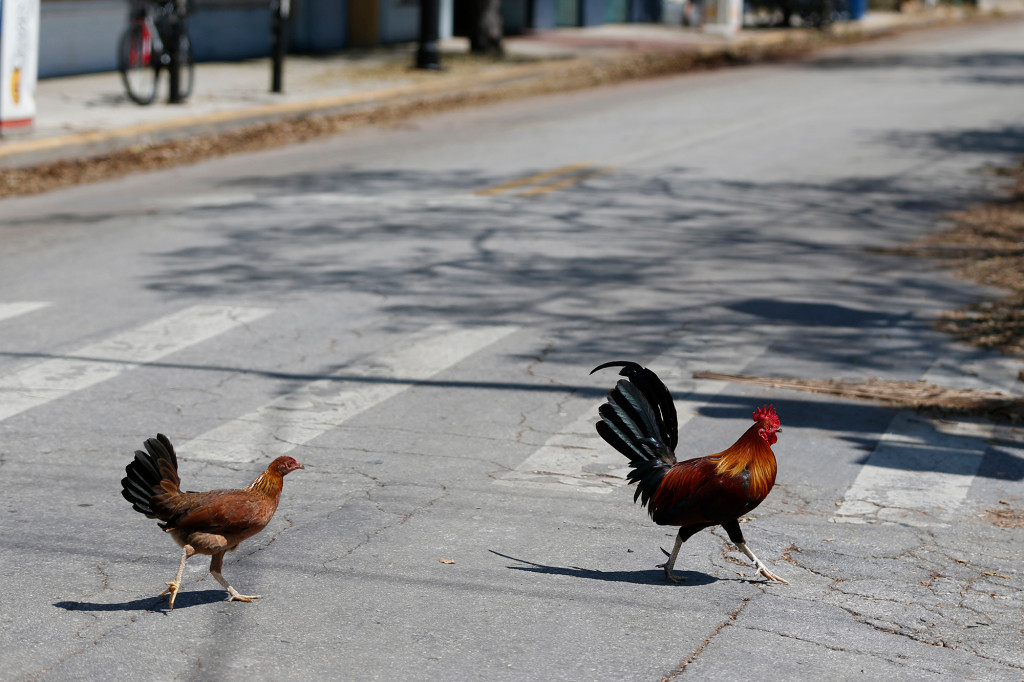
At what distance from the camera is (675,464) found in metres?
5.14

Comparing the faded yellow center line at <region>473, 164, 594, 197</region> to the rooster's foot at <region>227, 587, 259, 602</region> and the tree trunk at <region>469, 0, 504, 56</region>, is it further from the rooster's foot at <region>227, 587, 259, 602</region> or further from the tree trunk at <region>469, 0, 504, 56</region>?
the tree trunk at <region>469, 0, 504, 56</region>

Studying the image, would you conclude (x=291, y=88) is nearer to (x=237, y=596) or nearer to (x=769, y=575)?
(x=237, y=596)

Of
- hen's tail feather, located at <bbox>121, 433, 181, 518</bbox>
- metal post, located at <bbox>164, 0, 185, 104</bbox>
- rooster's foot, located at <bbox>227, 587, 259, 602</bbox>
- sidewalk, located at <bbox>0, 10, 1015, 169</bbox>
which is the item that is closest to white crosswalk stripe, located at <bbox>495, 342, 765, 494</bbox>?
rooster's foot, located at <bbox>227, 587, 259, 602</bbox>

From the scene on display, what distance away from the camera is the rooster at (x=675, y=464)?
494 cm

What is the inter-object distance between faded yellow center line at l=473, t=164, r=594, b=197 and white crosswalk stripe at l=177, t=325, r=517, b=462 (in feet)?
17.7

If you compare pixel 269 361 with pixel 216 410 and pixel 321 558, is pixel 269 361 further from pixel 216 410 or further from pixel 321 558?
pixel 321 558

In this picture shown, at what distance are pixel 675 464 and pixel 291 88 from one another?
1892 cm

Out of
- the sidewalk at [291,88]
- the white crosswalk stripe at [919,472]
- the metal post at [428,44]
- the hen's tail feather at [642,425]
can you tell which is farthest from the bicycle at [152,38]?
the hen's tail feather at [642,425]

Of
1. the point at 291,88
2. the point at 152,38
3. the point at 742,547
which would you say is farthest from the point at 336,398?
the point at 291,88

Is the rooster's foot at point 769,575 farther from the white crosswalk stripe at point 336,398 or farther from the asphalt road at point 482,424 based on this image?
the white crosswalk stripe at point 336,398

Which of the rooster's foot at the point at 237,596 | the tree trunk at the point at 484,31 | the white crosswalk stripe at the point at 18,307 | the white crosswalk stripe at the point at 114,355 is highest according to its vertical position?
the tree trunk at the point at 484,31

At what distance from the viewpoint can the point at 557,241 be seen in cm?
1212

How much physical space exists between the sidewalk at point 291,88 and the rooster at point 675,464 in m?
12.8

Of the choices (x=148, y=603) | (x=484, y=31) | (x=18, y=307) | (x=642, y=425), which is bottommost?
(x=148, y=603)
